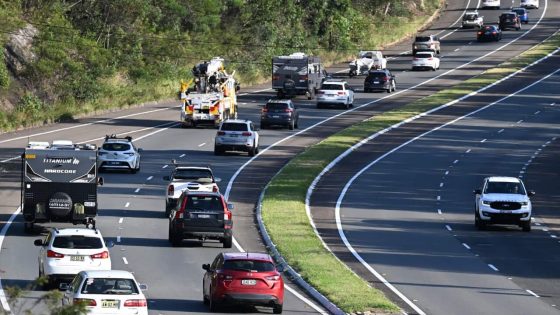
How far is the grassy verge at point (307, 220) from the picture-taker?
34.3 metres

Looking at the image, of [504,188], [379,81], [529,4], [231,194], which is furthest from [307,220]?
[529,4]

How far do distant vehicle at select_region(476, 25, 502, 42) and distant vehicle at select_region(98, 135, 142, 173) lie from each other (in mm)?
73811

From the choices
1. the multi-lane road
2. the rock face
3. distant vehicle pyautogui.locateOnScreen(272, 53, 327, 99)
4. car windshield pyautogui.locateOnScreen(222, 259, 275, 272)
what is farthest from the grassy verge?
the rock face

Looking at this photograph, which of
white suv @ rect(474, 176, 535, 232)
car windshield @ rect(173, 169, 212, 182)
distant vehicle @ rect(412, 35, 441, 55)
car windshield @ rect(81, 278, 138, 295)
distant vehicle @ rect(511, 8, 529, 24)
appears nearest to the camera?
car windshield @ rect(81, 278, 138, 295)

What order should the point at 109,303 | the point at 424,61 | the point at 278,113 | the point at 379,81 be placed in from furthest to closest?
the point at 424,61
the point at 379,81
the point at 278,113
the point at 109,303

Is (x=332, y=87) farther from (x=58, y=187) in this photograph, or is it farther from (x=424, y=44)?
(x=58, y=187)

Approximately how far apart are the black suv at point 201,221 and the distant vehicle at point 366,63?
64881mm

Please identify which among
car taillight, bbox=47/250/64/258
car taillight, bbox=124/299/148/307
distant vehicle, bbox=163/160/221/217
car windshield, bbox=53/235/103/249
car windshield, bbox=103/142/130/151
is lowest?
car windshield, bbox=103/142/130/151

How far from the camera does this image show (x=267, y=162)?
2584 inches

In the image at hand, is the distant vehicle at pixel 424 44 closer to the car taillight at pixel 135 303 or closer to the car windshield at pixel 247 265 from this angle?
the car windshield at pixel 247 265

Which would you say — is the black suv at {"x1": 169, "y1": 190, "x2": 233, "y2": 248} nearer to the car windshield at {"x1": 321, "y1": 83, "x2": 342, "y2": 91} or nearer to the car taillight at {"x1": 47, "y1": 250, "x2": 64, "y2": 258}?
the car taillight at {"x1": 47, "y1": 250, "x2": 64, "y2": 258}

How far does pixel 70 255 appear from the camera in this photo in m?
34.1

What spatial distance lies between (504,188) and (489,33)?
263 feet

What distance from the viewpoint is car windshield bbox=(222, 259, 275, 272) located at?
3128 centimetres
